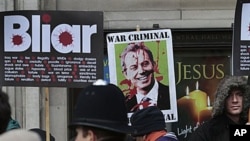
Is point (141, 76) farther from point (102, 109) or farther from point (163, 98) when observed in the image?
point (102, 109)

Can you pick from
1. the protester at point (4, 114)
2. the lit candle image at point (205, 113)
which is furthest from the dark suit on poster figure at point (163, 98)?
the protester at point (4, 114)

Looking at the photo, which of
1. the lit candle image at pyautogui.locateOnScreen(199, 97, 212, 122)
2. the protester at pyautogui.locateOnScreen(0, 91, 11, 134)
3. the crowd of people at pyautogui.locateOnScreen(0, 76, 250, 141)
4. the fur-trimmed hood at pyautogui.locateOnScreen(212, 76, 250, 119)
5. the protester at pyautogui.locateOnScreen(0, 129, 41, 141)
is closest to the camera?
the protester at pyautogui.locateOnScreen(0, 129, 41, 141)

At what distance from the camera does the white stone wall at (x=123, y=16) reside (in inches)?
379

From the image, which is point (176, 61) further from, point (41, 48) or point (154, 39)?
point (41, 48)

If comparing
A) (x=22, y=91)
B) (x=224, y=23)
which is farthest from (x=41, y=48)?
(x=224, y=23)

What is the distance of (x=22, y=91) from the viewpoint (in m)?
9.64

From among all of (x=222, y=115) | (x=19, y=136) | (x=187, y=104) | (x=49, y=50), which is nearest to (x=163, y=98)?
(x=49, y=50)

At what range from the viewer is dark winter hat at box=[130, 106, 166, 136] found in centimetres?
452

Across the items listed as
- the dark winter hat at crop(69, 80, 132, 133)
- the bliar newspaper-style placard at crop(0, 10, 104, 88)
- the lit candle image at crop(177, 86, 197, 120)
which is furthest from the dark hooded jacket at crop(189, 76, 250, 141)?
the lit candle image at crop(177, 86, 197, 120)

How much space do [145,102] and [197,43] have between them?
303cm

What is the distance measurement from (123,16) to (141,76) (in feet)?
10.2

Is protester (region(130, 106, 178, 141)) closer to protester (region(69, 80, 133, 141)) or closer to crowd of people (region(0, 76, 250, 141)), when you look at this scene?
crowd of people (region(0, 76, 250, 141))

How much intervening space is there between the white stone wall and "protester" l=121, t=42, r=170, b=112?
2.88m

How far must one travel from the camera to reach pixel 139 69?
685cm
